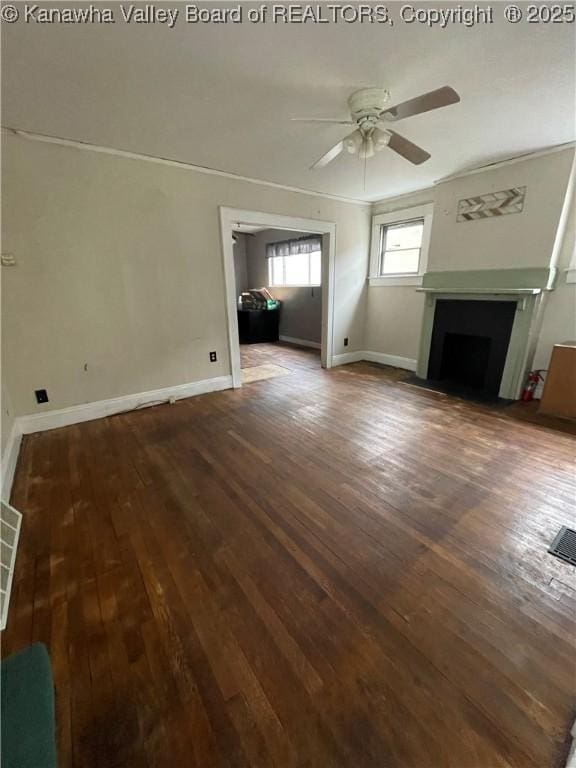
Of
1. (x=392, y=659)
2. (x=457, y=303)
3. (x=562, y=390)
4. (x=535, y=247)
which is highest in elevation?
(x=535, y=247)

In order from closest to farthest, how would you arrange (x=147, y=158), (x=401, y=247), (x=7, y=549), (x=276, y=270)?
(x=7, y=549)
(x=147, y=158)
(x=401, y=247)
(x=276, y=270)

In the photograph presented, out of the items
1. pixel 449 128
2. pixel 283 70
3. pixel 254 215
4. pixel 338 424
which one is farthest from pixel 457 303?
pixel 283 70

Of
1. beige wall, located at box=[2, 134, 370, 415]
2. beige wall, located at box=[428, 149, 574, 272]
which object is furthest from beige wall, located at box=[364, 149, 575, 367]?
beige wall, located at box=[2, 134, 370, 415]

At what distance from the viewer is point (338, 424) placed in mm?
2850

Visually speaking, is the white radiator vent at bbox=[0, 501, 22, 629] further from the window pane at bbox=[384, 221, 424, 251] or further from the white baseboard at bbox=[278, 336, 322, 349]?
the white baseboard at bbox=[278, 336, 322, 349]

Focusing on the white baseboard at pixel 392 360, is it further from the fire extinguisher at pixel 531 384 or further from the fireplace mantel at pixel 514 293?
the fire extinguisher at pixel 531 384

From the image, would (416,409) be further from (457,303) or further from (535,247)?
(535,247)

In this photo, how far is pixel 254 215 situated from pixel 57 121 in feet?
6.01

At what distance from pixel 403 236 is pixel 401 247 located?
0.48ft

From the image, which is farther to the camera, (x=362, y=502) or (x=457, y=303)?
(x=457, y=303)

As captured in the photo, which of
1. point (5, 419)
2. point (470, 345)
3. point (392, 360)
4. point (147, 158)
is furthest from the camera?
point (392, 360)

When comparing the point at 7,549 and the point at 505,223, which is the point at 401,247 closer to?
the point at 505,223

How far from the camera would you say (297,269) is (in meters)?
6.47

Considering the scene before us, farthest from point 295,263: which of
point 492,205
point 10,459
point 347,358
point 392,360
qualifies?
A: point 10,459
